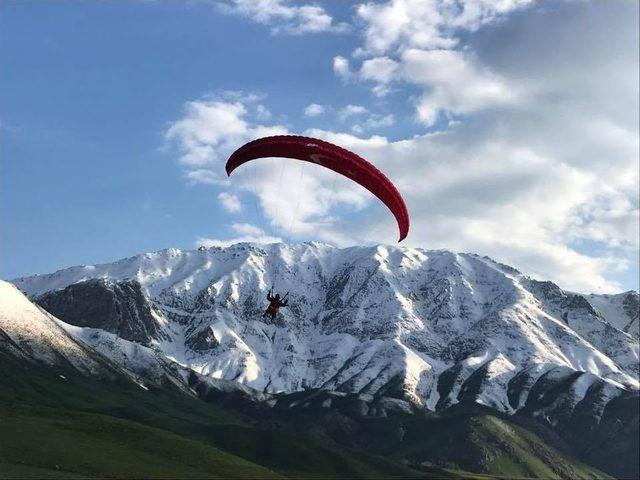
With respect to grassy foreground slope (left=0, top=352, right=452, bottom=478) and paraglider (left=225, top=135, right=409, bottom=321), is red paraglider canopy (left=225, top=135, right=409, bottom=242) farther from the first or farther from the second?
grassy foreground slope (left=0, top=352, right=452, bottom=478)

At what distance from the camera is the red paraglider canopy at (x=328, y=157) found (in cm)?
5600

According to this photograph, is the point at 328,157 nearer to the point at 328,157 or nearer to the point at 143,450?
the point at 328,157

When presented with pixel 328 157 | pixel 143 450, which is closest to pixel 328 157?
pixel 328 157

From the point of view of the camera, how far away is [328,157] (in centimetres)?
5619

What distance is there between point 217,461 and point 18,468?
54.7 meters

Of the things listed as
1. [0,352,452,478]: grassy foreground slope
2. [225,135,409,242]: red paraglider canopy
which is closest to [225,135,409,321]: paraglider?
[225,135,409,242]: red paraglider canopy

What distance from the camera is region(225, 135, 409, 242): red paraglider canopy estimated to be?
184 ft

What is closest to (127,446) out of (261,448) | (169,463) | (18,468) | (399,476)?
(169,463)

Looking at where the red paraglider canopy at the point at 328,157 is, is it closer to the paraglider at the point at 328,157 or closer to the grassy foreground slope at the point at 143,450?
the paraglider at the point at 328,157

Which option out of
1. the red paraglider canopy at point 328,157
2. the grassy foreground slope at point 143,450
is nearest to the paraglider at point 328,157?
the red paraglider canopy at point 328,157

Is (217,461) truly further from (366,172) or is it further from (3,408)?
(366,172)

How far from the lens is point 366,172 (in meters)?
56.3

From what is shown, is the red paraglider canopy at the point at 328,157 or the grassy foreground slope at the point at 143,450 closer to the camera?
the red paraglider canopy at the point at 328,157

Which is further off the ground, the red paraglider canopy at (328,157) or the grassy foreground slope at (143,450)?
the red paraglider canopy at (328,157)
